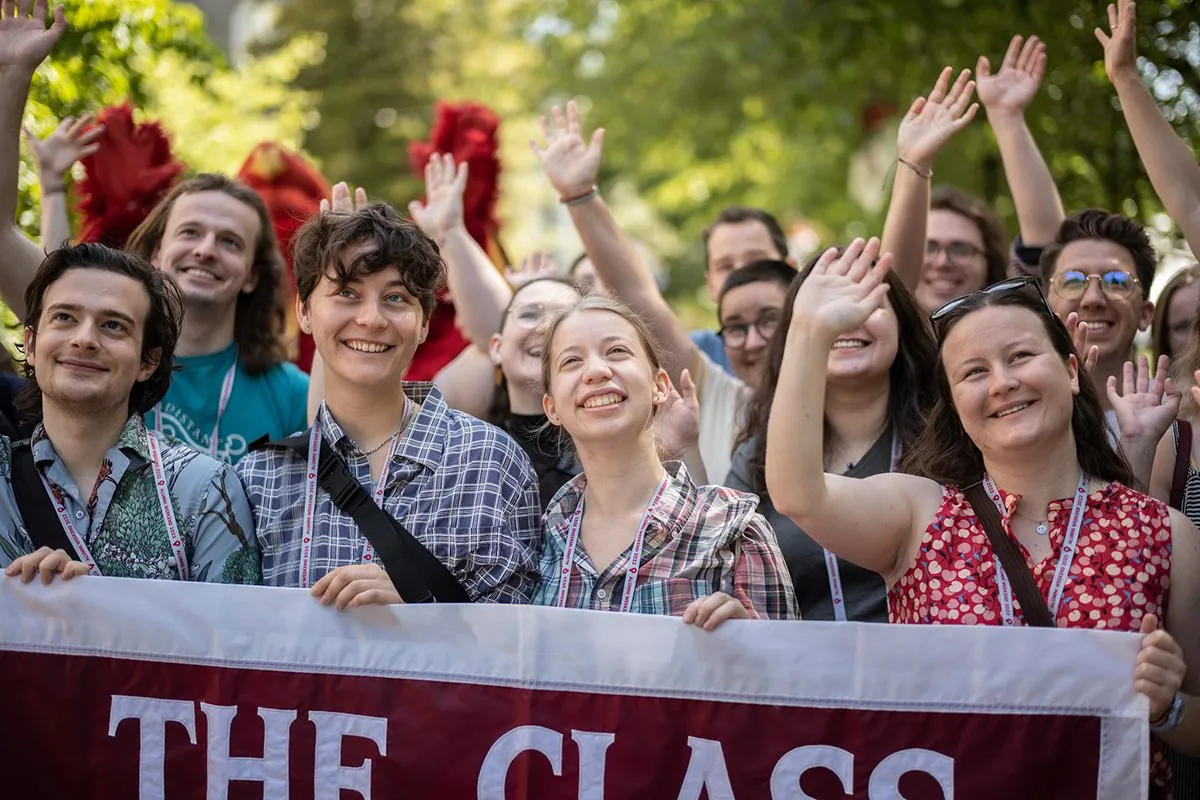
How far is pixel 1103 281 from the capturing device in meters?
4.25

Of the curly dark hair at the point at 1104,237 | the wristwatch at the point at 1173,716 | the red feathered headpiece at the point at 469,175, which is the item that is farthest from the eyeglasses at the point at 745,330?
the wristwatch at the point at 1173,716

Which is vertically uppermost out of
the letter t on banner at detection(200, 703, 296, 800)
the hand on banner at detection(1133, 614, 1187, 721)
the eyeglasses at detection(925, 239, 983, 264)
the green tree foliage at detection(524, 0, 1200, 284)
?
the green tree foliage at detection(524, 0, 1200, 284)

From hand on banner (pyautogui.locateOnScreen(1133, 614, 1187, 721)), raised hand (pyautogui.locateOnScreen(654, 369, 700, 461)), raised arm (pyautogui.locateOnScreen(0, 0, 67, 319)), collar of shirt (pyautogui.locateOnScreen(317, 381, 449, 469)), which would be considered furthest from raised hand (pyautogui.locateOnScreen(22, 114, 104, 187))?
hand on banner (pyautogui.locateOnScreen(1133, 614, 1187, 721))

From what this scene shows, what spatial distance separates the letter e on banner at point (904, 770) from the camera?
110 inches

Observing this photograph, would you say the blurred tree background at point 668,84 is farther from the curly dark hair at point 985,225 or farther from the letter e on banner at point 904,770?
the letter e on banner at point 904,770

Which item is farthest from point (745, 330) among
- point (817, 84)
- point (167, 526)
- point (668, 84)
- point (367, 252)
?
point (668, 84)

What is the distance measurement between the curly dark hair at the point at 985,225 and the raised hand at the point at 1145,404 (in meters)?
1.54

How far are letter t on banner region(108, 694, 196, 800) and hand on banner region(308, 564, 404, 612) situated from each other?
1.33ft

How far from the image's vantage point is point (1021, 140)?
482cm

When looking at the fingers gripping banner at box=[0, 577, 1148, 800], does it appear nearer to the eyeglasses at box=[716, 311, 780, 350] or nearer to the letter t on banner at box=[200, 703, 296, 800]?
the letter t on banner at box=[200, 703, 296, 800]

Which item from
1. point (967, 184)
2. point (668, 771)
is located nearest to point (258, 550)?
point (668, 771)

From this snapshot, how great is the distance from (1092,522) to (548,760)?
131cm

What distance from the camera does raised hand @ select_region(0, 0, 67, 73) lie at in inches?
158

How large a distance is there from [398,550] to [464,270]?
7.03ft
